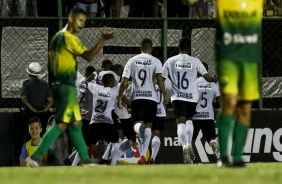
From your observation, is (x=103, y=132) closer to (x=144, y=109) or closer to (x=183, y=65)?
(x=144, y=109)

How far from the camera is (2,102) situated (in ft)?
71.9

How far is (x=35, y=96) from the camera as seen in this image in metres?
21.4

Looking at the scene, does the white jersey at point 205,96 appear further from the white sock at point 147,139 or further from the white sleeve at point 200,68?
the white sock at point 147,139

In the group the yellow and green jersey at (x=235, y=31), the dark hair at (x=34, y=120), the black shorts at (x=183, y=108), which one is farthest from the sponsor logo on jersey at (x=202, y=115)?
the yellow and green jersey at (x=235, y=31)

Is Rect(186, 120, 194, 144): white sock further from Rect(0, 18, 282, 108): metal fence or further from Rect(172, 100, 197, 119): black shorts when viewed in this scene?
Rect(0, 18, 282, 108): metal fence

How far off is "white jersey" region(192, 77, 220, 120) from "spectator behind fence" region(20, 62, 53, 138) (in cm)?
271

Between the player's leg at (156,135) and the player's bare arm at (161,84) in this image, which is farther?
the player's leg at (156,135)

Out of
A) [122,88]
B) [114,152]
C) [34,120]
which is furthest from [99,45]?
[114,152]

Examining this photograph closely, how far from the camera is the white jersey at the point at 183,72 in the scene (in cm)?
2053

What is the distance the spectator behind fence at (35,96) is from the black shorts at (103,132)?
1.20 m

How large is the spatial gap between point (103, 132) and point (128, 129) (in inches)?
39.4

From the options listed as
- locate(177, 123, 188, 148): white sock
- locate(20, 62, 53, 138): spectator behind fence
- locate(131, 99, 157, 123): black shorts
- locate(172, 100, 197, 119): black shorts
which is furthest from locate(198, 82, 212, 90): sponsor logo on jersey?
locate(20, 62, 53, 138): spectator behind fence

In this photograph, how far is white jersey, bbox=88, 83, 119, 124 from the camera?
20562mm

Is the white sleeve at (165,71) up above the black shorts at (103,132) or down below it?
above
